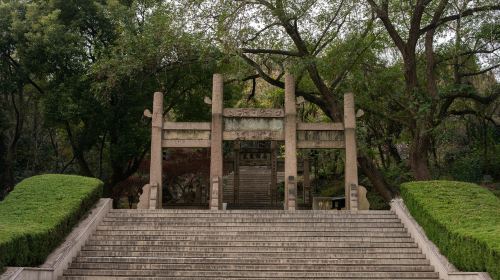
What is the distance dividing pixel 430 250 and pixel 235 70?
1075 centimetres

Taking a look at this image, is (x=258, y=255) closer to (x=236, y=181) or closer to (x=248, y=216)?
(x=248, y=216)

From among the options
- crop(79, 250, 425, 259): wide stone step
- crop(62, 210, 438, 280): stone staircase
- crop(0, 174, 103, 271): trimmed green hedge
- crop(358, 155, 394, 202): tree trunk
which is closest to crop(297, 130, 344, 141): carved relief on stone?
crop(358, 155, 394, 202): tree trunk

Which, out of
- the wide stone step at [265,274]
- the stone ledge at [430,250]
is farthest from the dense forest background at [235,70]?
the wide stone step at [265,274]

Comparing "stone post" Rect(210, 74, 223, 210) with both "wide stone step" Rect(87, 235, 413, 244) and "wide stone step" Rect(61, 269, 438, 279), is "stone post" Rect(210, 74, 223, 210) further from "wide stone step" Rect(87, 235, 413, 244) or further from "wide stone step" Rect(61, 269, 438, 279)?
"wide stone step" Rect(61, 269, 438, 279)

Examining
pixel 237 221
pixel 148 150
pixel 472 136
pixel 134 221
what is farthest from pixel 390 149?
pixel 134 221

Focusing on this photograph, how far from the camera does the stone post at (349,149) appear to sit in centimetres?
1736

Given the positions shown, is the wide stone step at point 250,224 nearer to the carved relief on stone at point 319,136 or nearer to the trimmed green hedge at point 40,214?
the trimmed green hedge at point 40,214

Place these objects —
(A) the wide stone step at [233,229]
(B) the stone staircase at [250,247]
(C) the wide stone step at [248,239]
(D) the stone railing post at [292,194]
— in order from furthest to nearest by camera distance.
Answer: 1. (D) the stone railing post at [292,194]
2. (A) the wide stone step at [233,229]
3. (C) the wide stone step at [248,239]
4. (B) the stone staircase at [250,247]

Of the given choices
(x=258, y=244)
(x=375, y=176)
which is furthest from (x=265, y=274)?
(x=375, y=176)

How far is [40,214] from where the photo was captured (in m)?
13.2

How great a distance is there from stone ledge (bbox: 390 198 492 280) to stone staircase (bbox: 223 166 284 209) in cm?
1024

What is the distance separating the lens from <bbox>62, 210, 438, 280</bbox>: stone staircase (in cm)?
1219

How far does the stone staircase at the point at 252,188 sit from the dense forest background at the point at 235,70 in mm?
4568

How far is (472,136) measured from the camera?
24406mm
